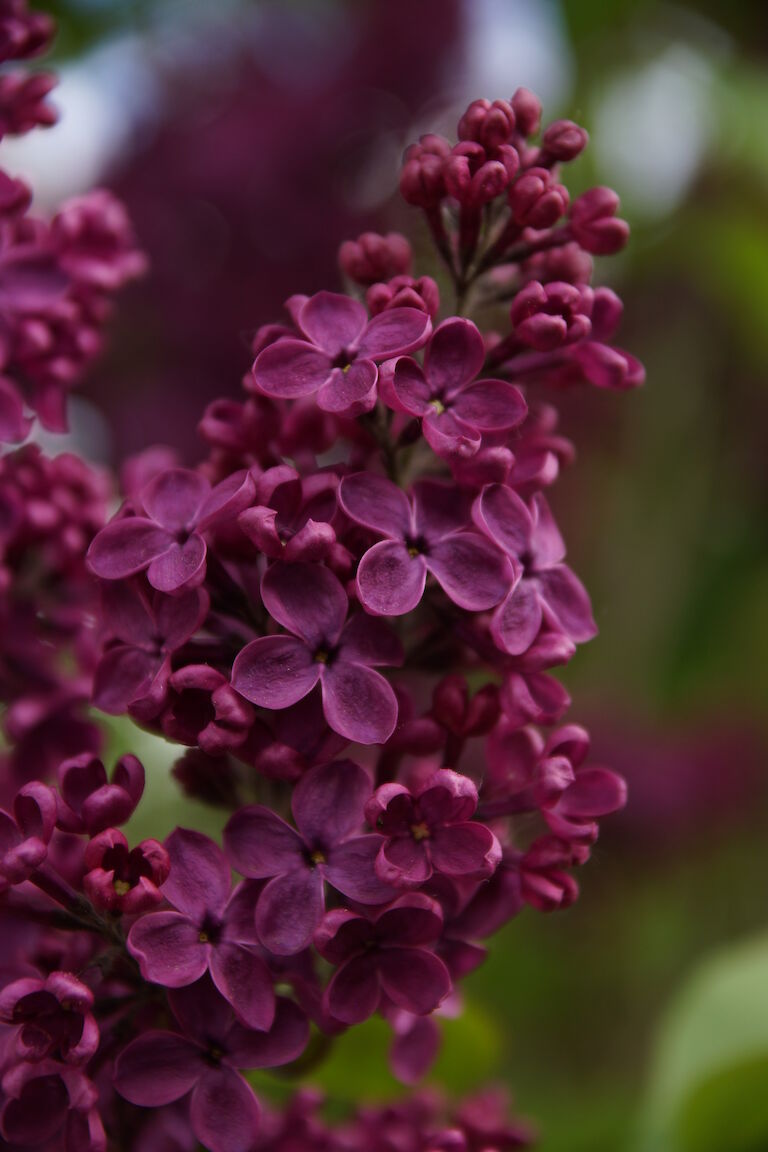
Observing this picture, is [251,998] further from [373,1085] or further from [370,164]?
[370,164]

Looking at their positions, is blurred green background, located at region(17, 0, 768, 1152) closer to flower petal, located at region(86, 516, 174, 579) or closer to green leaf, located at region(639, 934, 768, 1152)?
green leaf, located at region(639, 934, 768, 1152)

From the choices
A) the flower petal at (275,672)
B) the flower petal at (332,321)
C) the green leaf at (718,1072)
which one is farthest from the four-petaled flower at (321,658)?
the green leaf at (718,1072)

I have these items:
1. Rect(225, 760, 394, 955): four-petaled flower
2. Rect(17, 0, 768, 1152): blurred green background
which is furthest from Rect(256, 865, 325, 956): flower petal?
Rect(17, 0, 768, 1152): blurred green background

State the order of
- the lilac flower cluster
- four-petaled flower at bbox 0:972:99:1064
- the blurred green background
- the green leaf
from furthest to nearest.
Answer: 1. the blurred green background
2. the green leaf
3. the lilac flower cluster
4. four-petaled flower at bbox 0:972:99:1064

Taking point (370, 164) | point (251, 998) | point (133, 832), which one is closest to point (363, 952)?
point (251, 998)

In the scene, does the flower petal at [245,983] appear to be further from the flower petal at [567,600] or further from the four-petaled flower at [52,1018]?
the flower petal at [567,600]
